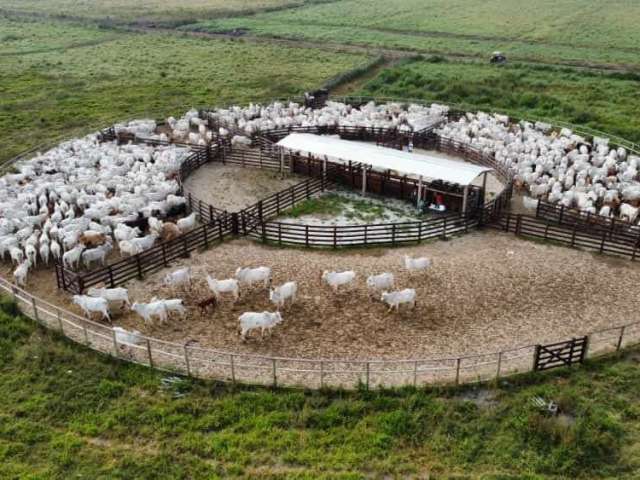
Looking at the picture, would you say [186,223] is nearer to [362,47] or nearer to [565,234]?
[565,234]

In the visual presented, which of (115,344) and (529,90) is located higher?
(529,90)

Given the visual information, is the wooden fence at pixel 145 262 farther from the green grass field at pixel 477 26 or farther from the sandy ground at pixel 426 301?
the green grass field at pixel 477 26

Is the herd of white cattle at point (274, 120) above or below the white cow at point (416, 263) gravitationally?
above

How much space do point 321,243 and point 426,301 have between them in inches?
219

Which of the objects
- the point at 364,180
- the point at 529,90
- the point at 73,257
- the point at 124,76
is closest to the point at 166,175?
the point at 73,257

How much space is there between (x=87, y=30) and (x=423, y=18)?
47936mm

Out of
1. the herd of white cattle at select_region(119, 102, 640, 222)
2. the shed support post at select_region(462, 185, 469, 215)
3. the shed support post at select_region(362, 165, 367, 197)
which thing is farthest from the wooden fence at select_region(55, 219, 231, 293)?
the herd of white cattle at select_region(119, 102, 640, 222)

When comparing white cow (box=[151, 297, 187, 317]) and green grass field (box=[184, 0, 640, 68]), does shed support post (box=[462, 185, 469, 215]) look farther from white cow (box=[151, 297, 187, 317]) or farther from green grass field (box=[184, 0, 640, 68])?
green grass field (box=[184, 0, 640, 68])

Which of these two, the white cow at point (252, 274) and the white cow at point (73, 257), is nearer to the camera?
the white cow at point (252, 274)

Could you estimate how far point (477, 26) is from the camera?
274 ft

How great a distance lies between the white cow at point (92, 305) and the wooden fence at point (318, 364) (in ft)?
2.77

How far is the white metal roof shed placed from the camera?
88.3 ft

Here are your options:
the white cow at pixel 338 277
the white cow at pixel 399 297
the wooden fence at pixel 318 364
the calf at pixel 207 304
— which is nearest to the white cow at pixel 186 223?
the calf at pixel 207 304

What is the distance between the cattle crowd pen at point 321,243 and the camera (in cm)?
1675
